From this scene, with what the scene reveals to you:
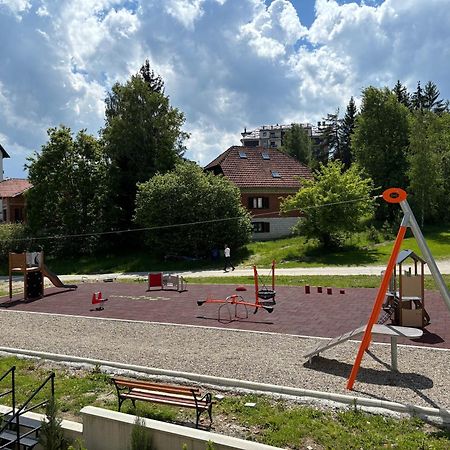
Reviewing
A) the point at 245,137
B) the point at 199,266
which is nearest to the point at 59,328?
the point at 199,266

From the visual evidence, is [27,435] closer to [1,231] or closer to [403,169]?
[1,231]

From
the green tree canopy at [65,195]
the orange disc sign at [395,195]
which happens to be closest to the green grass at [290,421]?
the orange disc sign at [395,195]

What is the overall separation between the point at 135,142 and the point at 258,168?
11.7 meters

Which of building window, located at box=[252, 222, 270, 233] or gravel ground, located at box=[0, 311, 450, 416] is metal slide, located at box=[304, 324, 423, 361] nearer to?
gravel ground, located at box=[0, 311, 450, 416]

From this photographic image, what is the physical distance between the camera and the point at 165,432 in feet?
19.1

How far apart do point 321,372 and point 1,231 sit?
123ft

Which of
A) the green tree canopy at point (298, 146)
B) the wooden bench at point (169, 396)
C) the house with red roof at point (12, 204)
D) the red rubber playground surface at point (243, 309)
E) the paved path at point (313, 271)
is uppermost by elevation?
the green tree canopy at point (298, 146)

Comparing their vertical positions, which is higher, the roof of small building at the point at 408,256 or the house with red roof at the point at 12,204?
the house with red roof at the point at 12,204

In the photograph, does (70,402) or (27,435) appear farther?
(70,402)

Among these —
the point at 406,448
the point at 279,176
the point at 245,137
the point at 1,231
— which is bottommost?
the point at 406,448

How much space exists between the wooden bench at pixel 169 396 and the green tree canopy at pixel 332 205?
79.9 ft

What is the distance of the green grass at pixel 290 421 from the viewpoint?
601cm

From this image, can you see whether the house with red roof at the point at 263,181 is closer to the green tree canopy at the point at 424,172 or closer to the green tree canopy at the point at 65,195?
the green tree canopy at the point at 424,172

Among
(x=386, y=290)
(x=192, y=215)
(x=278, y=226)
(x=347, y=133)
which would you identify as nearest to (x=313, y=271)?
(x=192, y=215)
